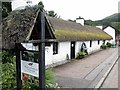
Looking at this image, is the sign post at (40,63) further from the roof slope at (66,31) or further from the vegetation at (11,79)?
the roof slope at (66,31)

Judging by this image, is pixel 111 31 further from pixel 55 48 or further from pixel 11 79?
pixel 11 79

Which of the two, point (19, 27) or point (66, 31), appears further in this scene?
point (66, 31)

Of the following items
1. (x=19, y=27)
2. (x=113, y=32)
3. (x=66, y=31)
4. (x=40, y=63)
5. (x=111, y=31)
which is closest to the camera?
(x=40, y=63)

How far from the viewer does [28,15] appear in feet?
18.5

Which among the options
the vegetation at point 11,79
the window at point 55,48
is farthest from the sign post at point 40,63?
the window at point 55,48

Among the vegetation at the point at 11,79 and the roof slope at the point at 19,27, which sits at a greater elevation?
the roof slope at the point at 19,27

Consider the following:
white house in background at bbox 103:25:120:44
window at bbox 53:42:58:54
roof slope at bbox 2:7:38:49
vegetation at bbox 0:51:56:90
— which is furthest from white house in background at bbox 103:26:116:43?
roof slope at bbox 2:7:38:49

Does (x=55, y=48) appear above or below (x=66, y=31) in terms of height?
below

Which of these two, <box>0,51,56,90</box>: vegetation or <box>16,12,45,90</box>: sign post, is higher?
<box>16,12,45,90</box>: sign post

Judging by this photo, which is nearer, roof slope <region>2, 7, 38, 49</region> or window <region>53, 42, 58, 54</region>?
roof slope <region>2, 7, 38, 49</region>

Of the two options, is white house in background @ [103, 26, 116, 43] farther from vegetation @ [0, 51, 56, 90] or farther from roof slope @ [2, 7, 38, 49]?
roof slope @ [2, 7, 38, 49]

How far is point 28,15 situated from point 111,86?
696cm

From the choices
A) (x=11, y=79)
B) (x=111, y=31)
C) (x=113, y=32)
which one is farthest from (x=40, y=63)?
(x=111, y=31)

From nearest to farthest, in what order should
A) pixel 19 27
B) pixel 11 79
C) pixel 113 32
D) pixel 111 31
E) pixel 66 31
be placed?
pixel 19 27
pixel 11 79
pixel 66 31
pixel 113 32
pixel 111 31
